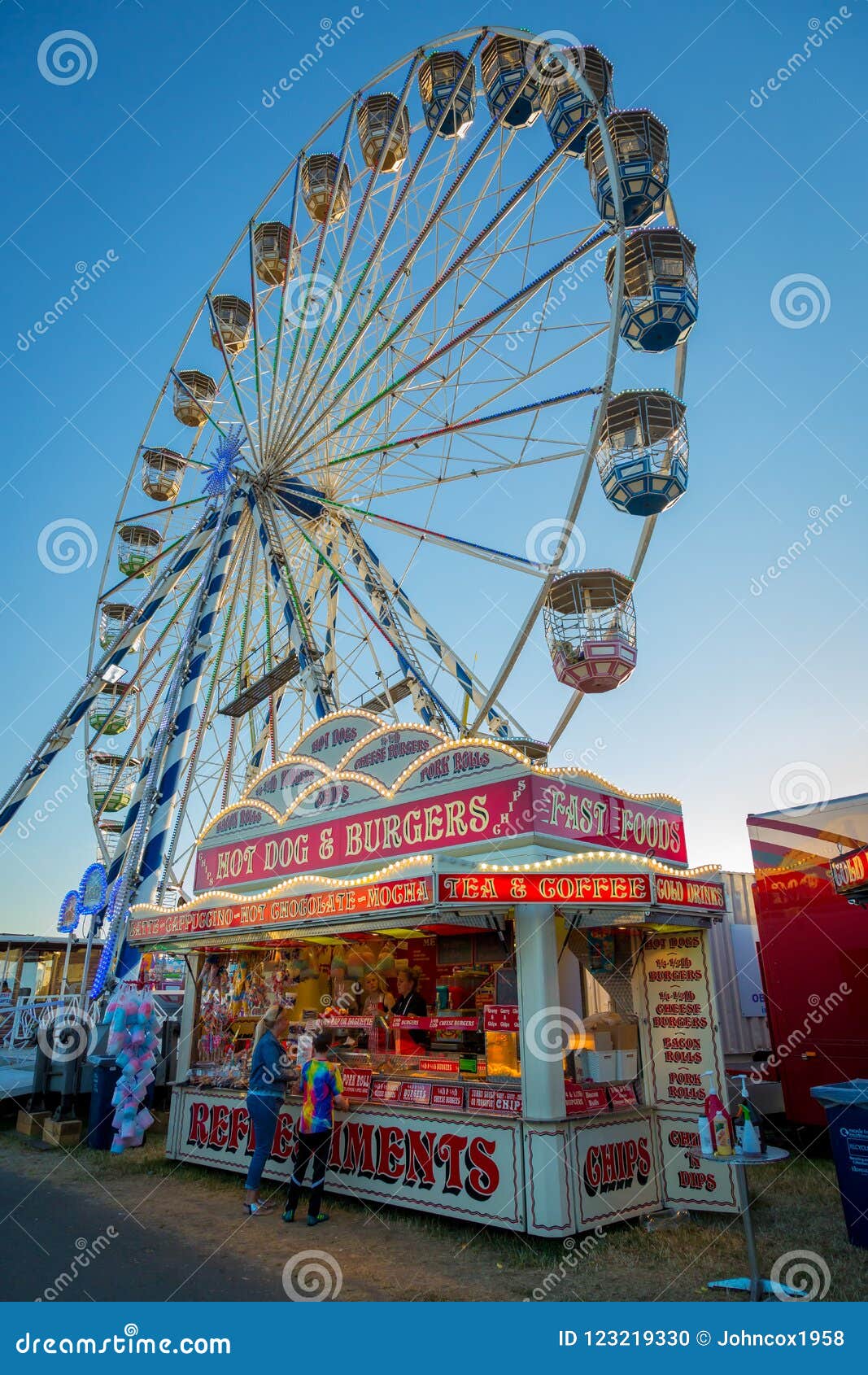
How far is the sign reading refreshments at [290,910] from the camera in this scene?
23.9 ft

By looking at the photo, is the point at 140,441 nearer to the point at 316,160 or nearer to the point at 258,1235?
the point at 316,160

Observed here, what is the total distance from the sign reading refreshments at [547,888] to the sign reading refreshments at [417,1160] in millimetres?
1847

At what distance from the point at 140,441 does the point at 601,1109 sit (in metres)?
17.6

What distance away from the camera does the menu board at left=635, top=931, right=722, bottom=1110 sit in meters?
7.69

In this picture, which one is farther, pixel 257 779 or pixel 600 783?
pixel 257 779

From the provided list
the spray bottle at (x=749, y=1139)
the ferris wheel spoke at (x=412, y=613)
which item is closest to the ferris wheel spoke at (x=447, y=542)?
the ferris wheel spoke at (x=412, y=613)

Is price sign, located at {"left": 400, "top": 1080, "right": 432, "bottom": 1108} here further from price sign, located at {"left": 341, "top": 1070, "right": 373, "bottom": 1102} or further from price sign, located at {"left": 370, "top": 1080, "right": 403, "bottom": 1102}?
price sign, located at {"left": 341, "top": 1070, "right": 373, "bottom": 1102}

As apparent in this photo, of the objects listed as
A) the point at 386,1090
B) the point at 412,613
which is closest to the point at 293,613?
the point at 412,613

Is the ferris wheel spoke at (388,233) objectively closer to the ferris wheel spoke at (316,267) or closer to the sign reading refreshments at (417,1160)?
the ferris wheel spoke at (316,267)

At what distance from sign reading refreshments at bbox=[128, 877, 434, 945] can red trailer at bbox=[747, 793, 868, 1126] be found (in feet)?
16.5

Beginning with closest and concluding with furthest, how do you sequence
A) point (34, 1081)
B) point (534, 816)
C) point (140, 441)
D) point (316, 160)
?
point (534, 816) < point (34, 1081) < point (316, 160) < point (140, 441)

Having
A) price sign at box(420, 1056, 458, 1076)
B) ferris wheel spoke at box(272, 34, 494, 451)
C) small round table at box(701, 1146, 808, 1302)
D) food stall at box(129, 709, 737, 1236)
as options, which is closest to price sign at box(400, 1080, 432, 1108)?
food stall at box(129, 709, 737, 1236)

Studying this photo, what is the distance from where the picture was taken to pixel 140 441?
64.3 ft

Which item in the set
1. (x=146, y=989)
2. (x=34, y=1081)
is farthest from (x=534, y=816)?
A: (x=34, y=1081)
